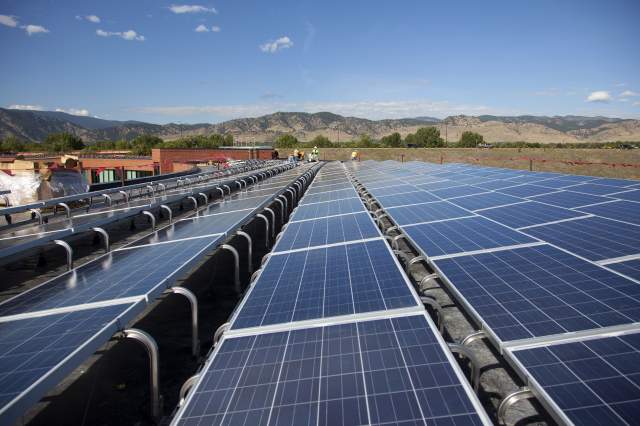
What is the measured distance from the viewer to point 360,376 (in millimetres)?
3338

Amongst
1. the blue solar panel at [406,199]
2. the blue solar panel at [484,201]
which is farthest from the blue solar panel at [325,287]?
the blue solar panel at [406,199]

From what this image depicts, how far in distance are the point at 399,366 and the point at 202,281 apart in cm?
830

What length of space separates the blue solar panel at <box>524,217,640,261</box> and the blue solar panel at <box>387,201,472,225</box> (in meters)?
2.40

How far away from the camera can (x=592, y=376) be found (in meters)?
3.31

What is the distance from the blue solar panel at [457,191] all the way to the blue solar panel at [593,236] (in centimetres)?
626

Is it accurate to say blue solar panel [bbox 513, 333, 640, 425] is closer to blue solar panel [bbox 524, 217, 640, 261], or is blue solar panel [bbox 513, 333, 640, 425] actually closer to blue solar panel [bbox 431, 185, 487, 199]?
blue solar panel [bbox 524, 217, 640, 261]

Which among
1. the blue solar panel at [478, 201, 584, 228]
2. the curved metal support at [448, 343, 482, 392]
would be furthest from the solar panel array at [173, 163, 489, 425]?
the blue solar panel at [478, 201, 584, 228]

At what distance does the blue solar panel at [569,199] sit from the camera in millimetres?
11784

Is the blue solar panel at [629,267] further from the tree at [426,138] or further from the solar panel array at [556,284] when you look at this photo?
the tree at [426,138]

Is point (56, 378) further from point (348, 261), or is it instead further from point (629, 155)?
point (629, 155)

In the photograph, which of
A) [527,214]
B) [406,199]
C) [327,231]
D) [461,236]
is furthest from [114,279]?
[406,199]

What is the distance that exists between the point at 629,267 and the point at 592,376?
338 cm

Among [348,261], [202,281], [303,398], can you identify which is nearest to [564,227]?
[348,261]

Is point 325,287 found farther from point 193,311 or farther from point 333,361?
point 193,311
